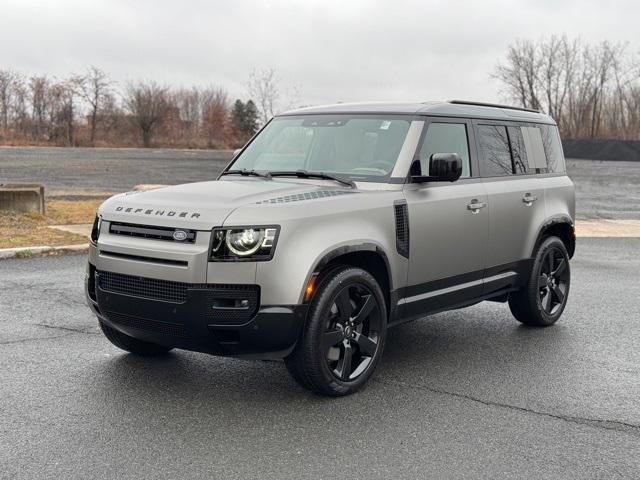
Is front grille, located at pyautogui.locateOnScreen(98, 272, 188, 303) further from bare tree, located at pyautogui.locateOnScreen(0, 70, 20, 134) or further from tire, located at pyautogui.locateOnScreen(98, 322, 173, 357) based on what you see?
bare tree, located at pyautogui.locateOnScreen(0, 70, 20, 134)

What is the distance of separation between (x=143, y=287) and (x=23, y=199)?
33.1ft

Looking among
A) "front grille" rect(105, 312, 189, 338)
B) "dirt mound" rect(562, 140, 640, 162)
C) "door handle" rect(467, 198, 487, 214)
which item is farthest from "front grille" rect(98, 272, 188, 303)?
"dirt mound" rect(562, 140, 640, 162)

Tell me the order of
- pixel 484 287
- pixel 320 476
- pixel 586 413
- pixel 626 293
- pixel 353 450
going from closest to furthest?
pixel 320 476 < pixel 353 450 < pixel 586 413 < pixel 484 287 < pixel 626 293

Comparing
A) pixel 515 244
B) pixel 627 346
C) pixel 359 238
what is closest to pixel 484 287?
pixel 515 244

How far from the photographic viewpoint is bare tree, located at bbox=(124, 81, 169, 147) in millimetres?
68188

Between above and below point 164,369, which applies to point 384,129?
above

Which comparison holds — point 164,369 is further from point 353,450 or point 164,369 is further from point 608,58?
point 608,58

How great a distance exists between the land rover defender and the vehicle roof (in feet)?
0.07

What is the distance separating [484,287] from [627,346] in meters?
1.38

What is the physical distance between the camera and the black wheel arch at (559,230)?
7062mm

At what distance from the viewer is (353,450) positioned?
164 inches

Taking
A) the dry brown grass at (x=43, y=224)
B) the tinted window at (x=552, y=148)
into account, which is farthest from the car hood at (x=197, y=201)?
the dry brown grass at (x=43, y=224)

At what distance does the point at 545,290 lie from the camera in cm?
736

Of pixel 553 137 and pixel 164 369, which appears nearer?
pixel 164 369
